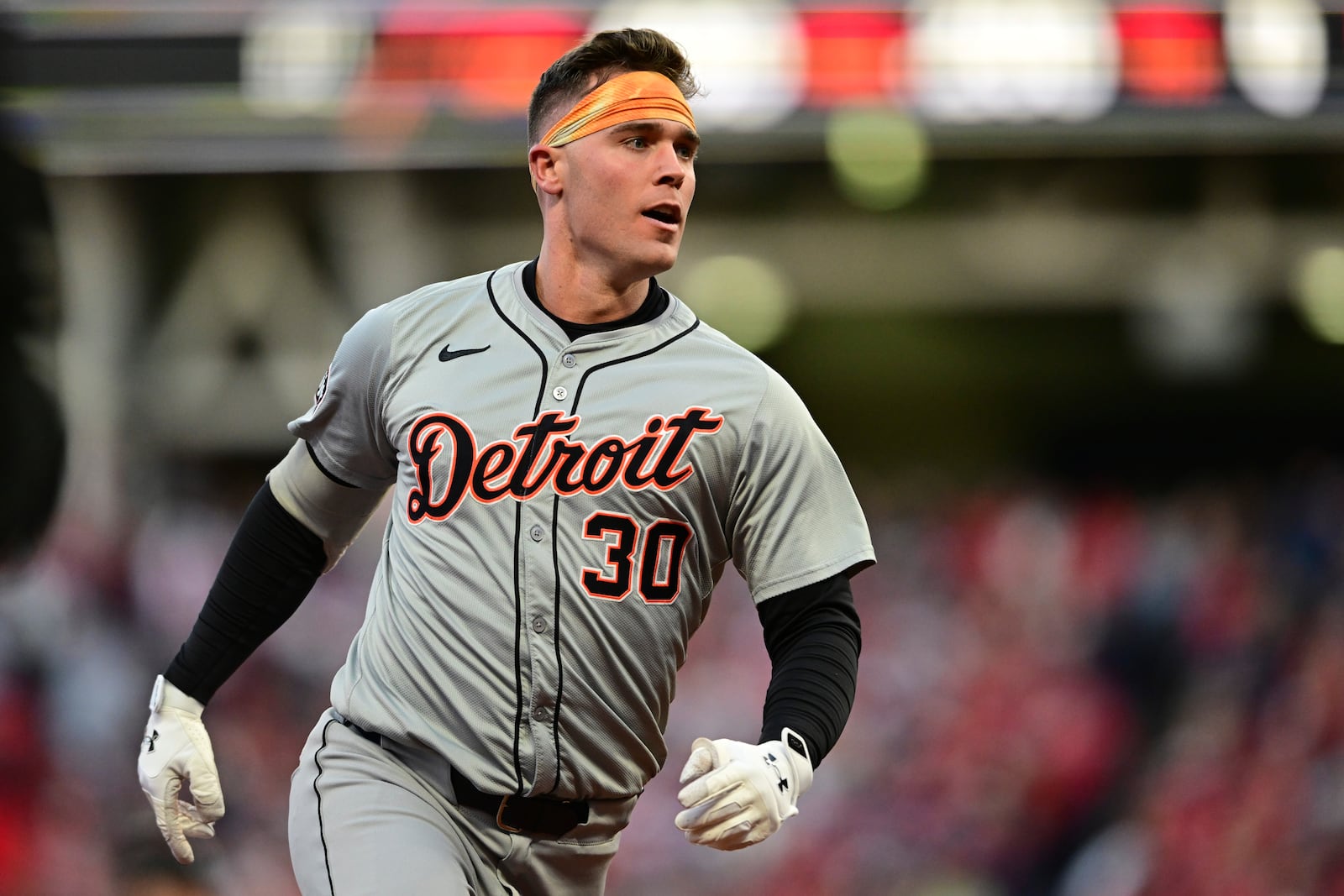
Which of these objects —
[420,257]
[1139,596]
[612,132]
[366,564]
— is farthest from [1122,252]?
[612,132]

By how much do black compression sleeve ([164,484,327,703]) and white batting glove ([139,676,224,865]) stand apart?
4 cm

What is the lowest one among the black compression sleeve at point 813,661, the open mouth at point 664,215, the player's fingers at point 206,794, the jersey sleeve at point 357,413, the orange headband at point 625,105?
the player's fingers at point 206,794

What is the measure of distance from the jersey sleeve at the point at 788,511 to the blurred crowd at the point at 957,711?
5.32 metres

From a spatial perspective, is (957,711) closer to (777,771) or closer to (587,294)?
(587,294)

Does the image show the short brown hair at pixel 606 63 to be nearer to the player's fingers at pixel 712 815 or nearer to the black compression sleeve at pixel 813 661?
the black compression sleeve at pixel 813 661

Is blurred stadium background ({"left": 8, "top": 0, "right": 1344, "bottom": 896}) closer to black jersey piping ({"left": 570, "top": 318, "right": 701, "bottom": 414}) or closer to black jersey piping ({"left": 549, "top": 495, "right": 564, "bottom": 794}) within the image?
black jersey piping ({"left": 570, "top": 318, "right": 701, "bottom": 414})

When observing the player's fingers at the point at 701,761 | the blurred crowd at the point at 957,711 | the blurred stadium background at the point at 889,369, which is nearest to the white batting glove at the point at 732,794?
the player's fingers at the point at 701,761

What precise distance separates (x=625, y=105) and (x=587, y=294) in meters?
0.31

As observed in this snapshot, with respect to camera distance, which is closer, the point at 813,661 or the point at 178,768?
the point at 813,661

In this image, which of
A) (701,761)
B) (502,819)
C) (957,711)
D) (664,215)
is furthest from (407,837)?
(957,711)

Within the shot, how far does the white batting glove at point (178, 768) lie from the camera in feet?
8.96

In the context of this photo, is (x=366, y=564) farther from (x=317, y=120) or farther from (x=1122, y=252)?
(x=1122, y=252)

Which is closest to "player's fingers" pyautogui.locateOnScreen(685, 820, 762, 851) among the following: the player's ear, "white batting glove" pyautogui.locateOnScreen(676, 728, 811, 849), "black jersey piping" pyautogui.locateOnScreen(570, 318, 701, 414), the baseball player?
"white batting glove" pyautogui.locateOnScreen(676, 728, 811, 849)

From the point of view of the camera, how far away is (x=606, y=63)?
2.68 meters
